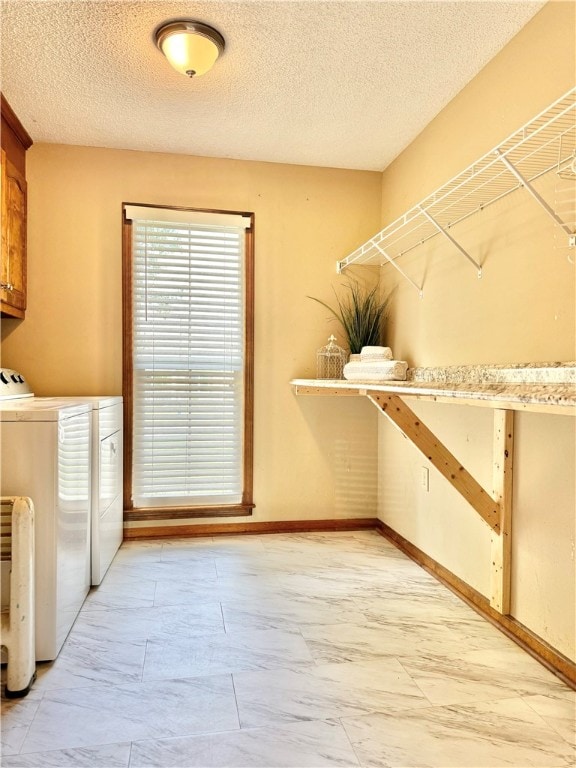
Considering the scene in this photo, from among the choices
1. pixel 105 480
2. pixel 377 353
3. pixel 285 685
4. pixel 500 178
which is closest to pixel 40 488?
pixel 105 480

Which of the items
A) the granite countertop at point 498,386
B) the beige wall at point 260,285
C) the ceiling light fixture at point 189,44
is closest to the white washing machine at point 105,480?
the beige wall at point 260,285

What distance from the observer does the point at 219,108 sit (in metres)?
2.34

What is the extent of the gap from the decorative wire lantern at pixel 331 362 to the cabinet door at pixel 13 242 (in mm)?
1743

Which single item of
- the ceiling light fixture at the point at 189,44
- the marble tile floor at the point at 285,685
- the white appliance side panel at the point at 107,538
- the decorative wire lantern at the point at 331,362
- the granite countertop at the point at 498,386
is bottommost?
the marble tile floor at the point at 285,685

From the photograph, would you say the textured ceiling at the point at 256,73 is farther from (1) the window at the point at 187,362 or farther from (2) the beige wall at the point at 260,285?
(1) the window at the point at 187,362

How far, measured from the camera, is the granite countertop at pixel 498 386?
0.98 metres

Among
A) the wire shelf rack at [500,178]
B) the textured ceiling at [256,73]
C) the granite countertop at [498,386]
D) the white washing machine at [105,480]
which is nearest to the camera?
the granite countertop at [498,386]

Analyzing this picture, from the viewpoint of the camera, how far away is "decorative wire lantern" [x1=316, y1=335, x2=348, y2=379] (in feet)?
9.91

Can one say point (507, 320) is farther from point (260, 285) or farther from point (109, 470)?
point (109, 470)

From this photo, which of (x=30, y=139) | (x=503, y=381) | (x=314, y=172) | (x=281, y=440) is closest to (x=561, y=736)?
(x=503, y=381)

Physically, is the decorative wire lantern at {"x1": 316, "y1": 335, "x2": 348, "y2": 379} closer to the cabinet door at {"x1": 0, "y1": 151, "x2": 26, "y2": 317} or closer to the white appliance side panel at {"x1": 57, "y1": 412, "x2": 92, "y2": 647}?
the white appliance side panel at {"x1": 57, "y1": 412, "x2": 92, "y2": 647}

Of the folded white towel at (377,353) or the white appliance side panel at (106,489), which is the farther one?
the folded white towel at (377,353)

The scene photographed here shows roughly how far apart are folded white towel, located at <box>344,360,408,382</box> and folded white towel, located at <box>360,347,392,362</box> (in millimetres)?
72

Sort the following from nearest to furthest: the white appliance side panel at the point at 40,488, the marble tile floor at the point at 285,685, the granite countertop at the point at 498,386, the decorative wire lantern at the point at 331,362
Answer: the granite countertop at the point at 498,386, the marble tile floor at the point at 285,685, the white appliance side panel at the point at 40,488, the decorative wire lantern at the point at 331,362
